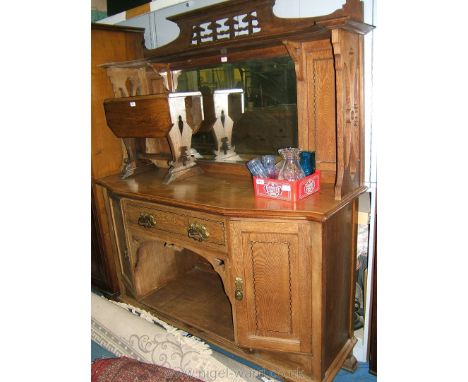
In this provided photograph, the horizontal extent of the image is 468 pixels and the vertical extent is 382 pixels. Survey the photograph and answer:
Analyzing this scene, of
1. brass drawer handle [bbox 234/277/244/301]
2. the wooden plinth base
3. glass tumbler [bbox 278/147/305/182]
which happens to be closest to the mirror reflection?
glass tumbler [bbox 278/147/305/182]

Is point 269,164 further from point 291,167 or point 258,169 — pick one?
point 291,167

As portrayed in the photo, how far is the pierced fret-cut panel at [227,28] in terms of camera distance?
5.69 feet

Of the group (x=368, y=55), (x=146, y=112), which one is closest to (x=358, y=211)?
(x=368, y=55)

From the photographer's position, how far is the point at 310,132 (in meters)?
1.77

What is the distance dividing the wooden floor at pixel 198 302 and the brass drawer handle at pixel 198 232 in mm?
599

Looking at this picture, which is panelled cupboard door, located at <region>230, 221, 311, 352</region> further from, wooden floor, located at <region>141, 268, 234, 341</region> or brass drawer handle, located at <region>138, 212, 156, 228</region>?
brass drawer handle, located at <region>138, 212, 156, 228</region>

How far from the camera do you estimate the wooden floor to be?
2.01m

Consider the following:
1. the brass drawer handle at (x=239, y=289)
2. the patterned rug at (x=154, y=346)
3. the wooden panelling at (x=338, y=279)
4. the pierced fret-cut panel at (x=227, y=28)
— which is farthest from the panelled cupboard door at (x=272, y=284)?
the pierced fret-cut panel at (x=227, y=28)

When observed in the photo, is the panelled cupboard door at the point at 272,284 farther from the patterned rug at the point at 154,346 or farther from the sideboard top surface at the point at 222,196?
the patterned rug at the point at 154,346

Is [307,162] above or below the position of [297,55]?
below

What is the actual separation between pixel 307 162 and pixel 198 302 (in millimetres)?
1169

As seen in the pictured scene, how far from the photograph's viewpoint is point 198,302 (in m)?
2.24

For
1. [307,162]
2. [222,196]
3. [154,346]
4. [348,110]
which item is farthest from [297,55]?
[154,346]
